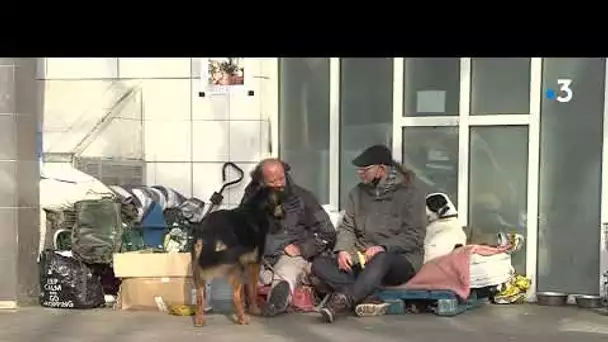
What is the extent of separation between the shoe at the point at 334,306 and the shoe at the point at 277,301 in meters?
0.29

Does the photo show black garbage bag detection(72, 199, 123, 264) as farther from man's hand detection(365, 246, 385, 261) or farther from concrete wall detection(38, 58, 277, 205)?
man's hand detection(365, 246, 385, 261)

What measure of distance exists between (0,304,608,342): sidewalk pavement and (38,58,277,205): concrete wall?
1.24 meters

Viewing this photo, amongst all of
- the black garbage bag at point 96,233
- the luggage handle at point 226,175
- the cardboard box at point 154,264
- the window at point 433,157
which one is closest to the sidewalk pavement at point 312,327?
the cardboard box at point 154,264

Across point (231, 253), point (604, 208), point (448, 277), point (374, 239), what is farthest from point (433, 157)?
point (231, 253)

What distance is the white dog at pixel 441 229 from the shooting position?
19.0 ft

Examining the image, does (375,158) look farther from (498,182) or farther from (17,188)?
(17,188)

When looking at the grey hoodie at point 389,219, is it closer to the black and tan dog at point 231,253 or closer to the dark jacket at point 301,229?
the dark jacket at point 301,229

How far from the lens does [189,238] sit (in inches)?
234

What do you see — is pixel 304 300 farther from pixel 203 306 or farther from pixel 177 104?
pixel 177 104

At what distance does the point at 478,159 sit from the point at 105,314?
288 centimetres

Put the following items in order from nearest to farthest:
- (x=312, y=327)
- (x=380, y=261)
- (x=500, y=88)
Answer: (x=312, y=327)
(x=380, y=261)
(x=500, y=88)

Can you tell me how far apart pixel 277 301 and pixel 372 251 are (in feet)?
2.34

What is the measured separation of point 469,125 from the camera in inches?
242
